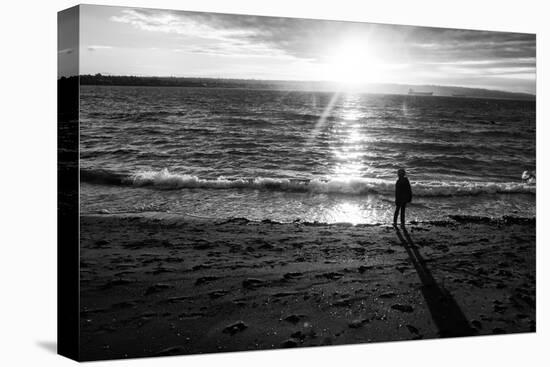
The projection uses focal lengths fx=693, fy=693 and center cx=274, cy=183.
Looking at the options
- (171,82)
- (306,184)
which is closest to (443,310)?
(306,184)

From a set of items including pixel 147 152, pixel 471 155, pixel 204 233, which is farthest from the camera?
pixel 471 155

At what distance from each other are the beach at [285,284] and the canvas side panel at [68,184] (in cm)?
13

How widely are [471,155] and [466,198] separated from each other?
0.58 m

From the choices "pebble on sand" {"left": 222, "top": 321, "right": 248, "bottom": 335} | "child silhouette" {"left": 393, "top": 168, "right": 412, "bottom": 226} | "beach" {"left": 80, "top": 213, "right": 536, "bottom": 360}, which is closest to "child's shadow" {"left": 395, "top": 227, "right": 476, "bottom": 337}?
"beach" {"left": 80, "top": 213, "right": 536, "bottom": 360}

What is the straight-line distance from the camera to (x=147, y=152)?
7199 mm

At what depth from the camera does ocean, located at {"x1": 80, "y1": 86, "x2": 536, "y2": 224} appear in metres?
7.21

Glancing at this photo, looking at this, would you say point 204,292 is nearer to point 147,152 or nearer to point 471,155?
point 147,152

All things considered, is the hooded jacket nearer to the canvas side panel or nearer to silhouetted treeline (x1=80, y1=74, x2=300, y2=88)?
silhouetted treeline (x1=80, y1=74, x2=300, y2=88)

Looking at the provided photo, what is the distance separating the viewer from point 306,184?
7.73 meters

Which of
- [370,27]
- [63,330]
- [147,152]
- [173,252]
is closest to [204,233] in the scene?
[173,252]

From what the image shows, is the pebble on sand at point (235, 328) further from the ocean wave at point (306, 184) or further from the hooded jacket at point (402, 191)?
the hooded jacket at point (402, 191)

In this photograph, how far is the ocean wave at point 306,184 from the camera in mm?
7305

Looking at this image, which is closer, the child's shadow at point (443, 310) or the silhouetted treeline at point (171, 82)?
the silhouetted treeline at point (171, 82)

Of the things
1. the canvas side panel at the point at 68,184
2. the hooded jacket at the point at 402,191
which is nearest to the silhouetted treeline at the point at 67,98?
the canvas side panel at the point at 68,184
